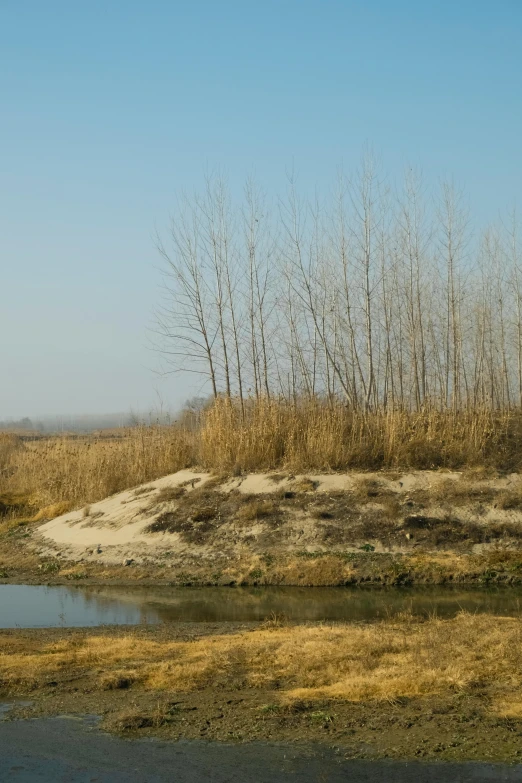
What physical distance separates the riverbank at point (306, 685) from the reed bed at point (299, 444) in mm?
10186

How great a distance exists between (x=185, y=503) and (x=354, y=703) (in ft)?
42.9

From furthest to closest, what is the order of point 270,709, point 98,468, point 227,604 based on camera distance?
→ 1. point 98,468
2. point 227,604
3. point 270,709

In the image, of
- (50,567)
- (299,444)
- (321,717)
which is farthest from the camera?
(299,444)

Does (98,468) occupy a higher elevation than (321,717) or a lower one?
higher

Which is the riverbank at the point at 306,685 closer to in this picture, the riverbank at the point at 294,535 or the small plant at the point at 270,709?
the small plant at the point at 270,709

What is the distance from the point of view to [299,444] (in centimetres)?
2164

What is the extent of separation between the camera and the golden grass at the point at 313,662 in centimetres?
797

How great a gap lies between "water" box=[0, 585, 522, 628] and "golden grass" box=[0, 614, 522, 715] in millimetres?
2479

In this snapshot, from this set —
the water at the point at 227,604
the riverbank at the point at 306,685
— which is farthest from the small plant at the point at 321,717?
the water at the point at 227,604

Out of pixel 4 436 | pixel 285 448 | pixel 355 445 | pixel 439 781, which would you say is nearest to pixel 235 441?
pixel 285 448

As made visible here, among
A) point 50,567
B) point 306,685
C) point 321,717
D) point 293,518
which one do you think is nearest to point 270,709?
point 321,717

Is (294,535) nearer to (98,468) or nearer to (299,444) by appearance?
(299,444)

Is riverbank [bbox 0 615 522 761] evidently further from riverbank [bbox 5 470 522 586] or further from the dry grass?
the dry grass

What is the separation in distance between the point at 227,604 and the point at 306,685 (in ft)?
22.0
